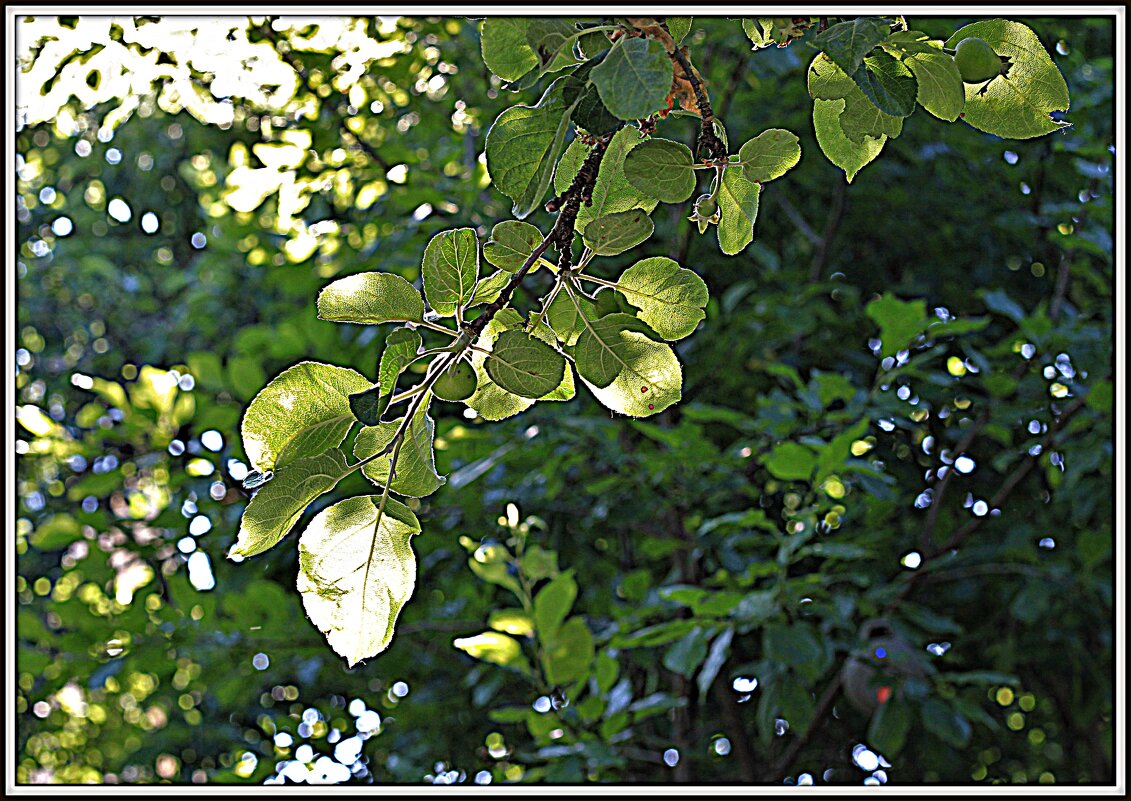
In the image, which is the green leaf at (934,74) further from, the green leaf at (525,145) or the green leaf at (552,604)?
the green leaf at (552,604)

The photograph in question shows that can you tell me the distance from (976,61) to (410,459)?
20 cm

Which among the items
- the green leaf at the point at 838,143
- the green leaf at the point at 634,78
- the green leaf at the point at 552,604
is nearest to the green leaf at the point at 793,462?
the green leaf at the point at 552,604

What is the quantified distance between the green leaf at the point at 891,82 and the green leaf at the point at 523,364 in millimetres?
111

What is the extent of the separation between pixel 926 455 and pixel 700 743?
1.63ft

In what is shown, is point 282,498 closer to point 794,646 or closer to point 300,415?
point 300,415

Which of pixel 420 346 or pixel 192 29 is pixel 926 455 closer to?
pixel 192 29

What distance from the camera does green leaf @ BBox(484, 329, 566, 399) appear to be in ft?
0.87

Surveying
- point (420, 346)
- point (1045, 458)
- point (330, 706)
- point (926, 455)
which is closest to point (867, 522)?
point (926, 455)

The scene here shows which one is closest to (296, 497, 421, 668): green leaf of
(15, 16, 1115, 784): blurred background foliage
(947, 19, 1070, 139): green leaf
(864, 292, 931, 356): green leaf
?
(947, 19, 1070, 139): green leaf

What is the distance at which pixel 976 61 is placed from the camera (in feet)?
0.93

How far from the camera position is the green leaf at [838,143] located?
0.33 meters

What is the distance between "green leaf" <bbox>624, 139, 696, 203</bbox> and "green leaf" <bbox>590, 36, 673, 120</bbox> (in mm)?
30

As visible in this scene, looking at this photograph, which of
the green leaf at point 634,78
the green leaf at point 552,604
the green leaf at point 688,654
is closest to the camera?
the green leaf at point 634,78

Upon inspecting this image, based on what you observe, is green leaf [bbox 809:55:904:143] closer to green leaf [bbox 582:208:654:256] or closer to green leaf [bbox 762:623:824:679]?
green leaf [bbox 582:208:654:256]
